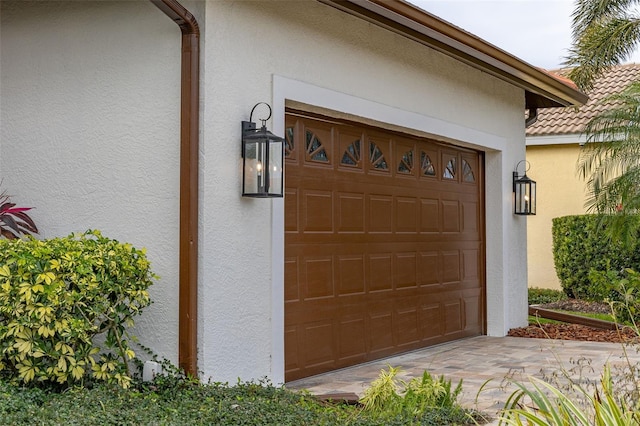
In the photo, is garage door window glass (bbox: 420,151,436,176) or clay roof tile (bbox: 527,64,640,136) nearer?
garage door window glass (bbox: 420,151,436,176)

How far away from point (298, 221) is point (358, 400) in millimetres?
1866

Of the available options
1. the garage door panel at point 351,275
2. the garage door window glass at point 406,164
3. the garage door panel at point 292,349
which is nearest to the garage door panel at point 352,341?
the garage door panel at point 351,275

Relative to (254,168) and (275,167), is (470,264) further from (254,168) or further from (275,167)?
(254,168)

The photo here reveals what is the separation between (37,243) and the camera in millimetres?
5566

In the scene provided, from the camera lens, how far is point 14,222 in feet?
20.8

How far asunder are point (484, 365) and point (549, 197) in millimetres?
9837

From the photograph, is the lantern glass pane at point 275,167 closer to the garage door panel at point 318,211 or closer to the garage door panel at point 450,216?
the garage door panel at point 318,211

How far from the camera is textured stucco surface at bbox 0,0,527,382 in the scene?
19.9 ft

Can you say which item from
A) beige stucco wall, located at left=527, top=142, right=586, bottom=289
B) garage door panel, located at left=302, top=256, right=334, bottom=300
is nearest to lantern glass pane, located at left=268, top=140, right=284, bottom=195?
garage door panel, located at left=302, top=256, right=334, bottom=300

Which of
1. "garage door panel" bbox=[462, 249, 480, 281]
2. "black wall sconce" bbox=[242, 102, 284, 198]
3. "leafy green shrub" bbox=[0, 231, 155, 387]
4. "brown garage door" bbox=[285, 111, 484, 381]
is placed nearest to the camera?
"leafy green shrub" bbox=[0, 231, 155, 387]

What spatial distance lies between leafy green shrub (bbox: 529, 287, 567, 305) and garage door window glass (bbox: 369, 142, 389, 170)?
741 centimetres

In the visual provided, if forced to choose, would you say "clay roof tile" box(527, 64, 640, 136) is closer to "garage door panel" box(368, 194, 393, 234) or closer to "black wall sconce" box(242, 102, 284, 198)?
"garage door panel" box(368, 194, 393, 234)

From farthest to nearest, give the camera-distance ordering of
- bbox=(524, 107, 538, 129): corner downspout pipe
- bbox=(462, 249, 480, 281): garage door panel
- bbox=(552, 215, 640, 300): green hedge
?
bbox=(552, 215, 640, 300): green hedge, bbox=(524, 107, 538, 129): corner downspout pipe, bbox=(462, 249, 480, 281): garage door panel

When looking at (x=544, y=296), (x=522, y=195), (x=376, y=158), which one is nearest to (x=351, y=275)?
(x=376, y=158)
